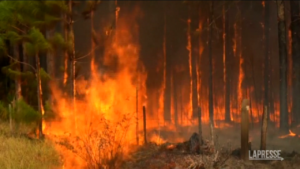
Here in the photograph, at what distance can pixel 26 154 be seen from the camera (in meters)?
9.02

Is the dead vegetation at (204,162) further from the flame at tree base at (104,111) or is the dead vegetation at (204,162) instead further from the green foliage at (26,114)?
the green foliage at (26,114)

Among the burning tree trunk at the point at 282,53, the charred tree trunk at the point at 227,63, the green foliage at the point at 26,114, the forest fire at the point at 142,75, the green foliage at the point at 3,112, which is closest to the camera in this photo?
the forest fire at the point at 142,75

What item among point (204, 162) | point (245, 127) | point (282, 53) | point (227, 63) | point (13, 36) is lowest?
point (204, 162)

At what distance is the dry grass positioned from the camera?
8.21 meters

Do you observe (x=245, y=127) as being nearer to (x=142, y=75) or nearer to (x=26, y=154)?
(x=26, y=154)

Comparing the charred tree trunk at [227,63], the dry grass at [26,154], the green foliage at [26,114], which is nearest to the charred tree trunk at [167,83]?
the charred tree trunk at [227,63]

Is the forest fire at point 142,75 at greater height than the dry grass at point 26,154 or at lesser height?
greater

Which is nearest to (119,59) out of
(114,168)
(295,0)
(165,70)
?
(165,70)

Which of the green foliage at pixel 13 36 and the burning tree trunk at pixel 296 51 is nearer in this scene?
the green foliage at pixel 13 36

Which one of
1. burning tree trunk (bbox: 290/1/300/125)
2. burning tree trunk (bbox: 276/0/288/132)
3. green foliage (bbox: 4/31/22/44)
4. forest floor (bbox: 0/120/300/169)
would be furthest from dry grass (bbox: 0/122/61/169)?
burning tree trunk (bbox: 290/1/300/125)

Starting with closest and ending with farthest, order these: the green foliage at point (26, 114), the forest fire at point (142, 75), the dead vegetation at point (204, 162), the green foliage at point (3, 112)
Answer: the dead vegetation at point (204, 162) < the forest fire at point (142, 75) < the green foliage at point (26, 114) < the green foliage at point (3, 112)

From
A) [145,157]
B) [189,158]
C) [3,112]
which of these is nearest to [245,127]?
[189,158]

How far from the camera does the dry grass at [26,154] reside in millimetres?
8211

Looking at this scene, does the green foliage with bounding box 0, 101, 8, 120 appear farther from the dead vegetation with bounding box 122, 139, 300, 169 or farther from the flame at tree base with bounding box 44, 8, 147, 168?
the dead vegetation with bounding box 122, 139, 300, 169
